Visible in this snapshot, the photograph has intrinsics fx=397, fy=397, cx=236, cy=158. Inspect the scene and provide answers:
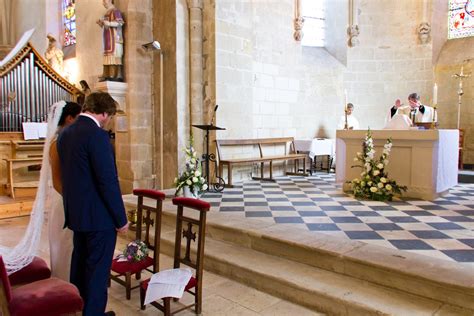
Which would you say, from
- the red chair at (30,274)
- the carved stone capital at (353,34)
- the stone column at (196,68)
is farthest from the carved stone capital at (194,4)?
the red chair at (30,274)

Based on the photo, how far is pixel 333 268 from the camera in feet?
10.6

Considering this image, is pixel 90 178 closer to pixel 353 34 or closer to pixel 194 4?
pixel 194 4

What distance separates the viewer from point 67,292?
2.20 metres

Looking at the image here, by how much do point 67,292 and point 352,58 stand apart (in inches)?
359

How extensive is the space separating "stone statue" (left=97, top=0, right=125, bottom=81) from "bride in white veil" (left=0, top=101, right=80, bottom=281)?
4.12 meters

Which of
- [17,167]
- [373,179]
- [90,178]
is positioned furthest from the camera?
[17,167]

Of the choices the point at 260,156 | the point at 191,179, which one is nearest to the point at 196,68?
the point at 260,156

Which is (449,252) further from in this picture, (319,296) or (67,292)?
(67,292)

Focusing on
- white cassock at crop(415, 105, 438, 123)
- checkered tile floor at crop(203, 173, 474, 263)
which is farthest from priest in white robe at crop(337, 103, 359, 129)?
checkered tile floor at crop(203, 173, 474, 263)

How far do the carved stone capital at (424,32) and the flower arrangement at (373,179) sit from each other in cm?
519

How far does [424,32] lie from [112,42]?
23.1ft

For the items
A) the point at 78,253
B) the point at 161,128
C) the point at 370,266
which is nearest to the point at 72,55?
the point at 161,128

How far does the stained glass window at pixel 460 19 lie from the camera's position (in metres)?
9.30

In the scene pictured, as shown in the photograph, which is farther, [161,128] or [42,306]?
[161,128]
